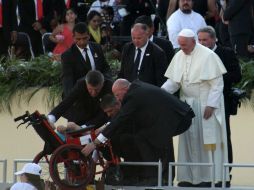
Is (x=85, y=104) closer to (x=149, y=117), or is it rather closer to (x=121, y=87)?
(x=121, y=87)

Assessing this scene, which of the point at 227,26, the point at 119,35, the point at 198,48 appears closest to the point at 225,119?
the point at 198,48

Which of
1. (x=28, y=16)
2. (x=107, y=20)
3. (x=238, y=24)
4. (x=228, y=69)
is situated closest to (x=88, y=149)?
(x=228, y=69)

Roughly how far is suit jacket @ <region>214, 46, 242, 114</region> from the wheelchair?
1.85 meters

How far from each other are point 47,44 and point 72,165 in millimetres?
6206

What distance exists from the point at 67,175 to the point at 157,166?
1107mm

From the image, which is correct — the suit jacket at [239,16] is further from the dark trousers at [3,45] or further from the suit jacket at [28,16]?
the dark trousers at [3,45]

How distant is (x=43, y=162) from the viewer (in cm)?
1611

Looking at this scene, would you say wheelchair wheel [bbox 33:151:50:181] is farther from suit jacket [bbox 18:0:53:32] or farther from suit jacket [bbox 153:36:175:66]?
suit jacket [bbox 18:0:53:32]

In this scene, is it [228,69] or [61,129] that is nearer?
[61,129]

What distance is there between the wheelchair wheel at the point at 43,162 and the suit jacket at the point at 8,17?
5.37 metres

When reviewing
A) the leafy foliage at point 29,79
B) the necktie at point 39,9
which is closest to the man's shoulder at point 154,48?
the leafy foliage at point 29,79

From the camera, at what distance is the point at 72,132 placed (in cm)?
1577

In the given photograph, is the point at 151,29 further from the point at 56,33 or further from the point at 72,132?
the point at 56,33

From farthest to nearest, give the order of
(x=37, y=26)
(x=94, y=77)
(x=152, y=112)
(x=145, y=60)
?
(x=37, y=26) < (x=145, y=60) < (x=94, y=77) < (x=152, y=112)
